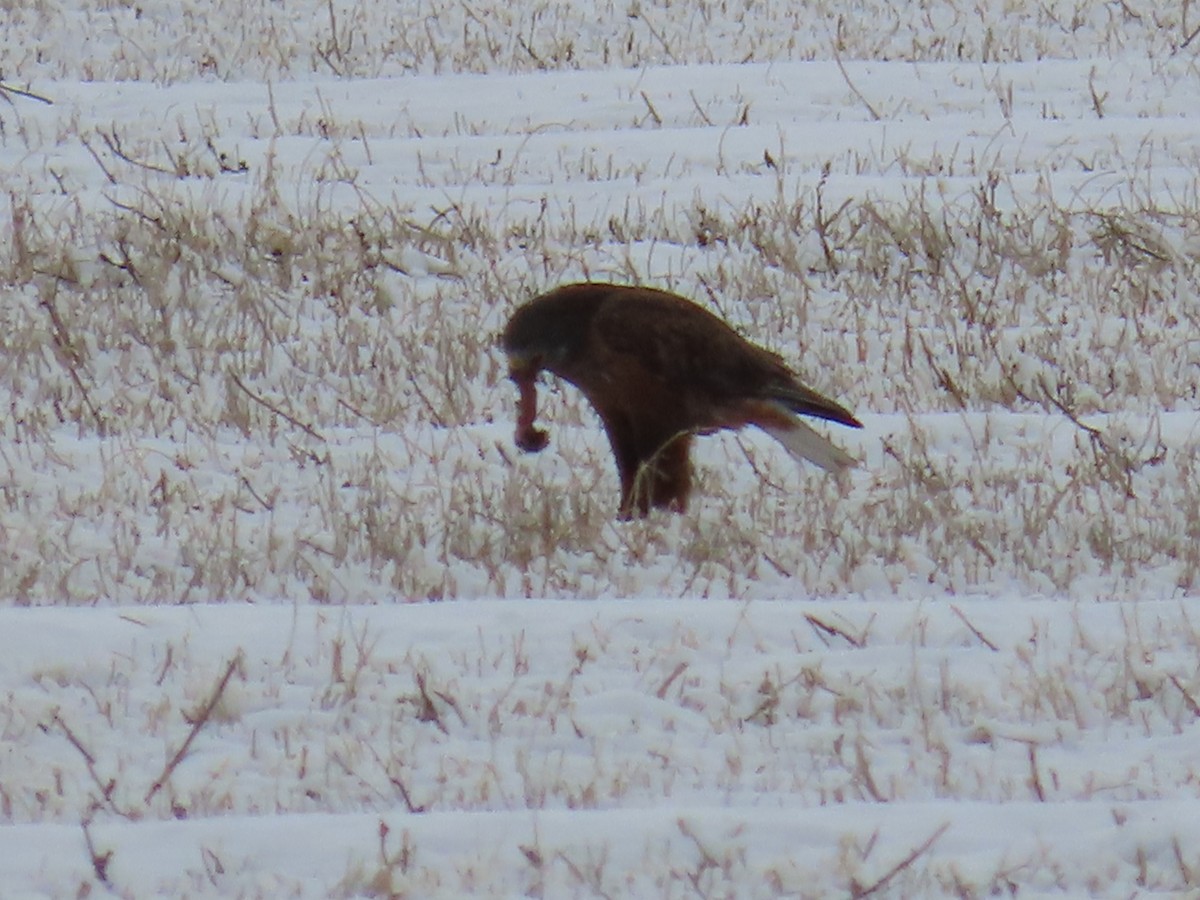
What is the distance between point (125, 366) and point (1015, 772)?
168 inches

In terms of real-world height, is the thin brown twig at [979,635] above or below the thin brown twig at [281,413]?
below

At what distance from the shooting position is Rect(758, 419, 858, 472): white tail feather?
588cm

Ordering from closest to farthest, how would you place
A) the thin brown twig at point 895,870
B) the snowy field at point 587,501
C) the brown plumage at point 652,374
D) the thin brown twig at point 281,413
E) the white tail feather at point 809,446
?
the thin brown twig at point 895,870 → the snowy field at point 587,501 → the brown plumage at point 652,374 → the white tail feather at point 809,446 → the thin brown twig at point 281,413

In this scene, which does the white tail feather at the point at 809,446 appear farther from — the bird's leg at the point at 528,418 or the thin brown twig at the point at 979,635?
the thin brown twig at the point at 979,635

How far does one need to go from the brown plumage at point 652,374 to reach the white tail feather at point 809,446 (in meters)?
0.02

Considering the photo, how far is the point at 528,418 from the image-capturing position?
19.8ft

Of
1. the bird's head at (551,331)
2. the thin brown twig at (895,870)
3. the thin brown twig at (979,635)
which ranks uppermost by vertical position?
the bird's head at (551,331)

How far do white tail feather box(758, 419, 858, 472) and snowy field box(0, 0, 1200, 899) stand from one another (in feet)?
0.39

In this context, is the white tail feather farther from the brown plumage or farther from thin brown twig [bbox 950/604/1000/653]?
thin brown twig [bbox 950/604/1000/653]

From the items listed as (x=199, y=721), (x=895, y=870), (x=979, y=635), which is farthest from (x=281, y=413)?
(x=895, y=870)

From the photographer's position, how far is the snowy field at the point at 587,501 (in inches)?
144

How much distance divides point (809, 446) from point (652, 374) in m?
0.53

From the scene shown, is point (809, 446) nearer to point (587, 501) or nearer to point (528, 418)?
point (587, 501)

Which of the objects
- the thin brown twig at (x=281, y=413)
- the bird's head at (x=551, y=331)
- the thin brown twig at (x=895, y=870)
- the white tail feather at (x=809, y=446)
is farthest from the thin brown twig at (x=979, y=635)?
the thin brown twig at (x=281, y=413)
